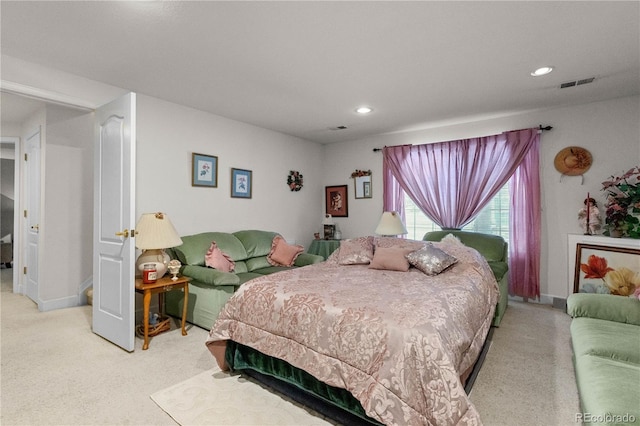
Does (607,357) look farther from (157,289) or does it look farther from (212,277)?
(157,289)

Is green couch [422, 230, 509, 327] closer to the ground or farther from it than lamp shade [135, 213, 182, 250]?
closer to the ground

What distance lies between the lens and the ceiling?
192 centimetres

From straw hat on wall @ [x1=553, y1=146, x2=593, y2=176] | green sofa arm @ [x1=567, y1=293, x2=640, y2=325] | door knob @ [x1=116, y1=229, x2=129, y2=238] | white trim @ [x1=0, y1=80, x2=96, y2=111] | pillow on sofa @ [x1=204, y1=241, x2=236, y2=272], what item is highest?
white trim @ [x1=0, y1=80, x2=96, y2=111]

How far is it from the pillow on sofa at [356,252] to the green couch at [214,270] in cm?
79

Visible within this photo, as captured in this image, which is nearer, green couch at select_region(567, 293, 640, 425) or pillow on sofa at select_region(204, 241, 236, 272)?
green couch at select_region(567, 293, 640, 425)

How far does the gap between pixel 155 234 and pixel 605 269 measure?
4.61 metres

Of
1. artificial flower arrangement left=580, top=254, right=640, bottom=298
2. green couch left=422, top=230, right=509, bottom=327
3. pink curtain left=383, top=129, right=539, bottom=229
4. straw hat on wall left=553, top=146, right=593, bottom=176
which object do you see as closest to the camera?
artificial flower arrangement left=580, top=254, right=640, bottom=298

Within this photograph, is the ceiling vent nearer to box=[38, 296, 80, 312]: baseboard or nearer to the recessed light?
the recessed light

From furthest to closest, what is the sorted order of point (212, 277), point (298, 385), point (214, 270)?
point (214, 270)
point (212, 277)
point (298, 385)

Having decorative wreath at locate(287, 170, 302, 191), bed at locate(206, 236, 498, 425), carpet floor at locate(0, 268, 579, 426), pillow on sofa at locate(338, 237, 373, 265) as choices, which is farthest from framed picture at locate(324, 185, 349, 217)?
carpet floor at locate(0, 268, 579, 426)

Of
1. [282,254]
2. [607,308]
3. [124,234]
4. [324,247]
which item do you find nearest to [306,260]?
[282,254]

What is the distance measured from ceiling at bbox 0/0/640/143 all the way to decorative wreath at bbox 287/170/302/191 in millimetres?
1661

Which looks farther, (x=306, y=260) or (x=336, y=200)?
(x=336, y=200)

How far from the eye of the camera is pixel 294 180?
522cm
